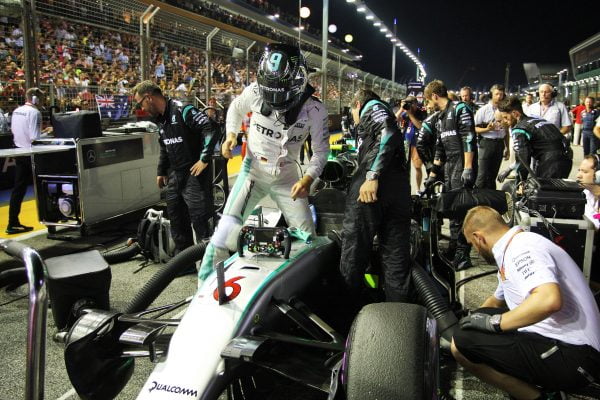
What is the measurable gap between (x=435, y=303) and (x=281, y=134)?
145cm

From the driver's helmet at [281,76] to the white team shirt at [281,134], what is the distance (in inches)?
5.1

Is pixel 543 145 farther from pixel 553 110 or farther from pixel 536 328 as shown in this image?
pixel 536 328

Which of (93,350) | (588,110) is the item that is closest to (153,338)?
(93,350)

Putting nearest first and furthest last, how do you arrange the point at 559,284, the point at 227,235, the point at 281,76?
the point at 559,284 → the point at 281,76 → the point at 227,235

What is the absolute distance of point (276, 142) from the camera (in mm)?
3414

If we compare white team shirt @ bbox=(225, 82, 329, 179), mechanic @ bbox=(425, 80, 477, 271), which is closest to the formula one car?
white team shirt @ bbox=(225, 82, 329, 179)

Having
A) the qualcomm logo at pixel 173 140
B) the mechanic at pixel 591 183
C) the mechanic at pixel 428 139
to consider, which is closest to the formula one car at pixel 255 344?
the qualcomm logo at pixel 173 140

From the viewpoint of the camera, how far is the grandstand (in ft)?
26.4

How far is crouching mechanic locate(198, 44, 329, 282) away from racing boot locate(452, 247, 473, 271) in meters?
2.40

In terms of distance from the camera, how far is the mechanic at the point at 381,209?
123 inches

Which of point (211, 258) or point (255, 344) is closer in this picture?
point (255, 344)

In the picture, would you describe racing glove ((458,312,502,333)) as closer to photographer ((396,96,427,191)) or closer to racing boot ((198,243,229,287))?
racing boot ((198,243,229,287))

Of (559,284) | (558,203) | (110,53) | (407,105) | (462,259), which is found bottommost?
(462,259)

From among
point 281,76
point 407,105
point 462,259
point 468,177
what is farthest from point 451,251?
→ point 281,76
